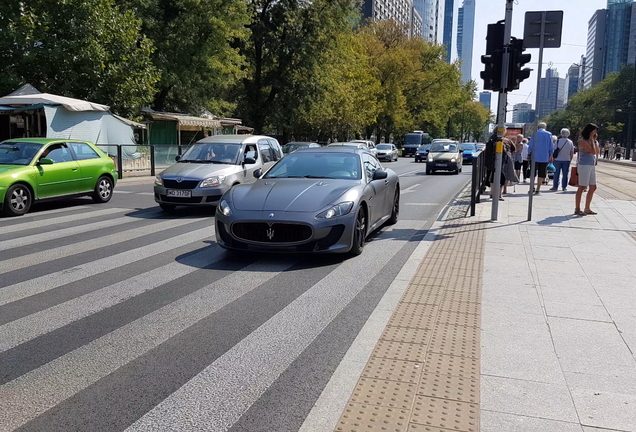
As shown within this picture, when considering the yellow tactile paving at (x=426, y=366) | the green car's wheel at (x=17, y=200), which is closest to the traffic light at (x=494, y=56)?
the yellow tactile paving at (x=426, y=366)

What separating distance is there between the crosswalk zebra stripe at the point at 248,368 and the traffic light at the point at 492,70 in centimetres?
580

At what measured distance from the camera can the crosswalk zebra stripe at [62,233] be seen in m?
8.51

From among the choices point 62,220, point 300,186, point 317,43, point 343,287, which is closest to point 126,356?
point 343,287

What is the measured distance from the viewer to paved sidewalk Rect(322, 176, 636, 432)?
336cm

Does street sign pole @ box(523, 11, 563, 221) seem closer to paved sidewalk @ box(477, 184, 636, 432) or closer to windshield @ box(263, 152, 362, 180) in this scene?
paved sidewalk @ box(477, 184, 636, 432)

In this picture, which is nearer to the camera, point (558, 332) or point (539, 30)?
point (558, 332)

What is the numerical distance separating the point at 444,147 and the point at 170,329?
26425 mm

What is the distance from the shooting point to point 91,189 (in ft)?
44.3

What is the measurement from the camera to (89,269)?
6.92m

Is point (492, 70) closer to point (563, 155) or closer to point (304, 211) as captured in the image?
point (304, 211)

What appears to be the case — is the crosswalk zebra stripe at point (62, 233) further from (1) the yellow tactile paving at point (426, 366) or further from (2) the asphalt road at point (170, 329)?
(1) the yellow tactile paving at point (426, 366)

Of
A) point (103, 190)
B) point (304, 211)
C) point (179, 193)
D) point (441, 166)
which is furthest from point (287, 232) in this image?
point (441, 166)

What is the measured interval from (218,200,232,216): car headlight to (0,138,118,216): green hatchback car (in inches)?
227

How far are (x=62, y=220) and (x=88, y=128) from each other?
12.5 meters
